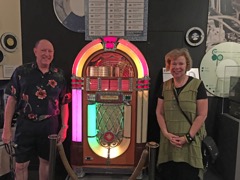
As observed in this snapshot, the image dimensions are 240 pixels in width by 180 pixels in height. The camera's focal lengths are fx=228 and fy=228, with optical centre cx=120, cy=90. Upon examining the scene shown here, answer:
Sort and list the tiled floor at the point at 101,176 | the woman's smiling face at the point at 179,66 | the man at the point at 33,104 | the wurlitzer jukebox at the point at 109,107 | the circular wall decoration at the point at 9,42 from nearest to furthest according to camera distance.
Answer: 1. the woman's smiling face at the point at 179,66
2. the man at the point at 33,104
3. the wurlitzer jukebox at the point at 109,107
4. the tiled floor at the point at 101,176
5. the circular wall decoration at the point at 9,42

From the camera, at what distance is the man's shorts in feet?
6.91

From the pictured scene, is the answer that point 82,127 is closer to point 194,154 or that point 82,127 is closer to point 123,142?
point 123,142

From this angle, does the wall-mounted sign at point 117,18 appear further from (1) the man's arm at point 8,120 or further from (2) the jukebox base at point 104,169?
(2) the jukebox base at point 104,169

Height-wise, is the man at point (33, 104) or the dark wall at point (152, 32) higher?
the dark wall at point (152, 32)

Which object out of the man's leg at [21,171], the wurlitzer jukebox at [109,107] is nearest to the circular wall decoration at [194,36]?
the wurlitzer jukebox at [109,107]

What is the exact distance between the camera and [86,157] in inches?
94.3

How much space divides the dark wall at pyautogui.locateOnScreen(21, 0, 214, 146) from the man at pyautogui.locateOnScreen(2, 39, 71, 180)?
79 cm

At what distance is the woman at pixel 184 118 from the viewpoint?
1911 mm

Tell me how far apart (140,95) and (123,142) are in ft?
1.78

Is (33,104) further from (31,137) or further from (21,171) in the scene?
(21,171)

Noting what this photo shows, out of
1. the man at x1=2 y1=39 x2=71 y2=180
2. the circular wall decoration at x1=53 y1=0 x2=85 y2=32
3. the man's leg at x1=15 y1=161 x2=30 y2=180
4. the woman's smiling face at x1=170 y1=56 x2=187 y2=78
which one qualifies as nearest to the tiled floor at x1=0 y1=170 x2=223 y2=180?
the man's leg at x1=15 y1=161 x2=30 y2=180

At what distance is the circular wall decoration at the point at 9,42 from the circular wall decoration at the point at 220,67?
92.5 inches

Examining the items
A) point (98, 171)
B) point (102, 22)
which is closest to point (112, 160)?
point (98, 171)

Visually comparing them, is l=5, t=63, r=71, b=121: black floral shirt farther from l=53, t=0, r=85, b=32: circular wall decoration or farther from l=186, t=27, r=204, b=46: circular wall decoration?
l=186, t=27, r=204, b=46: circular wall decoration
